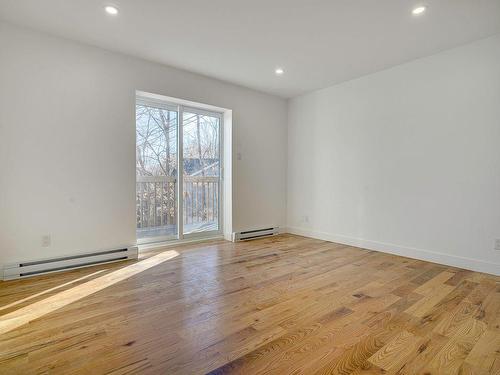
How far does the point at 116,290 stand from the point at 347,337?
196 centimetres

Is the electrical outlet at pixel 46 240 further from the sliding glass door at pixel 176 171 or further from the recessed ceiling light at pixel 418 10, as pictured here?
the recessed ceiling light at pixel 418 10

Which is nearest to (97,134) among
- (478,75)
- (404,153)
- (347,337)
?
(347,337)

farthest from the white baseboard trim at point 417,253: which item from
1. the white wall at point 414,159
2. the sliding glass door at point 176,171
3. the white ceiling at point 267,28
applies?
the white ceiling at point 267,28

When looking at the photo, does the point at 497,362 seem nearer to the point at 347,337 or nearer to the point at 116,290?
the point at 347,337

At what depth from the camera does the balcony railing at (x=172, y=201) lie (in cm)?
384

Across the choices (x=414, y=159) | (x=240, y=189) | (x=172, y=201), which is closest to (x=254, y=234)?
(x=240, y=189)

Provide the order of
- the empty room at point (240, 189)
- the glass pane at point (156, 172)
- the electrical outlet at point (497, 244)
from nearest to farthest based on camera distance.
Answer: the empty room at point (240, 189)
the electrical outlet at point (497, 244)
the glass pane at point (156, 172)

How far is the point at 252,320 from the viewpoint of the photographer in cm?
193

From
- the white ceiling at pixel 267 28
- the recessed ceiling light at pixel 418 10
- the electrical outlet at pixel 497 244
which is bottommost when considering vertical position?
the electrical outlet at pixel 497 244

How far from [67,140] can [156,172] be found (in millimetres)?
1176

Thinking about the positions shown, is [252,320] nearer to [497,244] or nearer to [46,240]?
[46,240]

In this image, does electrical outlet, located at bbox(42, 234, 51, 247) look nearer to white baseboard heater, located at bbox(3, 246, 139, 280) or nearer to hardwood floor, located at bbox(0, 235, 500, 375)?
white baseboard heater, located at bbox(3, 246, 139, 280)

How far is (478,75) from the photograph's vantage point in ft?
9.75

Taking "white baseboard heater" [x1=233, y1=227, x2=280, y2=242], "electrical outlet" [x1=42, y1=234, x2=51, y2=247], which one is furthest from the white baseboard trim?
"electrical outlet" [x1=42, y1=234, x2=51, y2=247]
